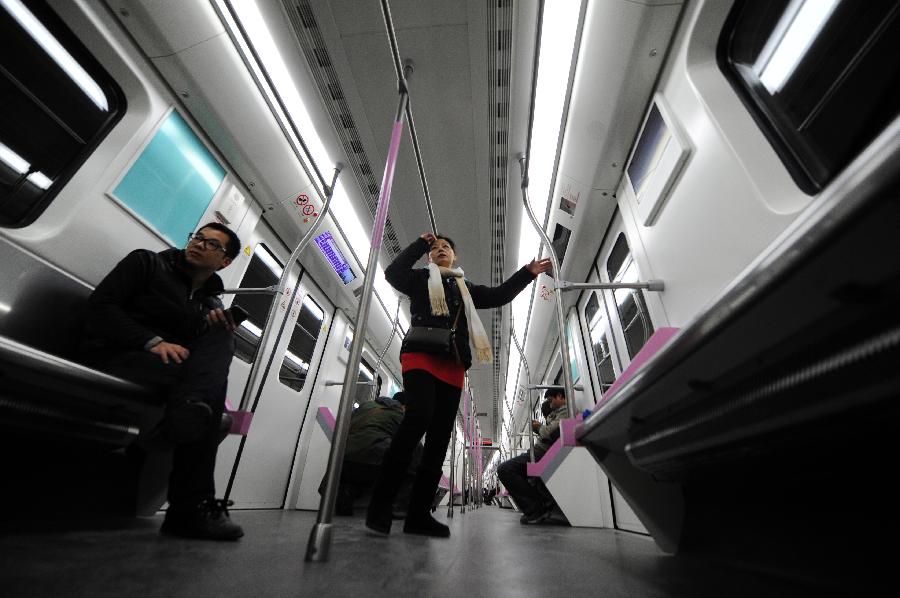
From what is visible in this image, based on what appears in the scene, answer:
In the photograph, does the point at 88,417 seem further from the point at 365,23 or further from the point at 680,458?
the point at 365,23

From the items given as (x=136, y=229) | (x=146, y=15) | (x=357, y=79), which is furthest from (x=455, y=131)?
(x=136, y=229)

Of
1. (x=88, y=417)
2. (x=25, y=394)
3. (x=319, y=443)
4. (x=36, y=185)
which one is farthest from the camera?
(x=319, y=443)

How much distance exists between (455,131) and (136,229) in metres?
2.03

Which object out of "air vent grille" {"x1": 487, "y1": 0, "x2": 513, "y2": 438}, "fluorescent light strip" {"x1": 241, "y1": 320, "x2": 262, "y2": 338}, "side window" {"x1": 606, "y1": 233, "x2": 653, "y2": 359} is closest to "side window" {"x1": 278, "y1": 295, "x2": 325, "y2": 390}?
"fluorescent light strip" {"x1": 241, "y1": 320, "x2": 262, "y2": 338}

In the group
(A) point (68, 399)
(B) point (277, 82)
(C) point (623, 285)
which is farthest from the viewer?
(B) point (277, 82)

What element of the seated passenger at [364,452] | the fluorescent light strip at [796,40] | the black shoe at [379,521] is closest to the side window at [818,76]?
the fluorescent light strip at [796,40]

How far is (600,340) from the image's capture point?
142 inches

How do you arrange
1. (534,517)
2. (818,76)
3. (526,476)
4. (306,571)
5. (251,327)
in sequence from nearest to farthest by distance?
(306,571)
(818,76)
(251,327)
(534,517)
(526,476)

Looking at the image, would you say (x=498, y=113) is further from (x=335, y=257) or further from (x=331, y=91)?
(x=335, y=257)

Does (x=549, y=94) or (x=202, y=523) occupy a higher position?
(x=549, y=94)

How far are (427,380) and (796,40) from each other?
190 centimetres

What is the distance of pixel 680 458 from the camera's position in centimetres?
109

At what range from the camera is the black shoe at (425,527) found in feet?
5.13

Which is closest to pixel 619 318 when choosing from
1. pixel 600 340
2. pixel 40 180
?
pixel 600 340
